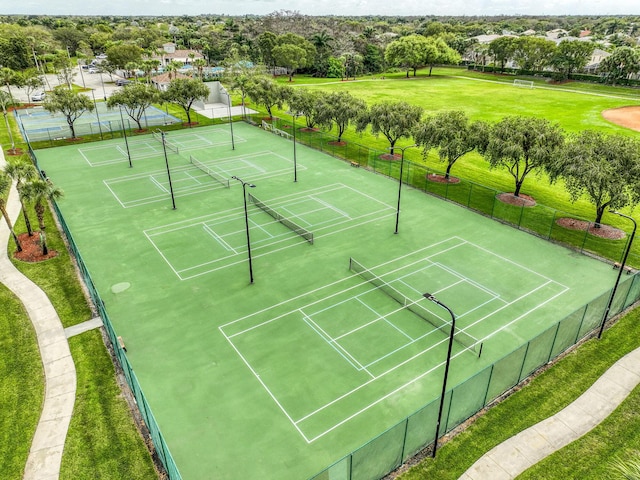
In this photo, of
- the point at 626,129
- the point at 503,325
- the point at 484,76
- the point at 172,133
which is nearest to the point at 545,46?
the point at 484,76

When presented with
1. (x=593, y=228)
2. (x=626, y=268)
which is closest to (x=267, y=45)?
(x=593, y=228)

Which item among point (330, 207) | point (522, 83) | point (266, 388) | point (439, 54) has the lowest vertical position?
point (266, 388)

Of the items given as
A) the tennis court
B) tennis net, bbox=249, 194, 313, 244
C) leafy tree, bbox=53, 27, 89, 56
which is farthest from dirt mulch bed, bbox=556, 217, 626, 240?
leafy tree, bbox=53, 27, 89, 56

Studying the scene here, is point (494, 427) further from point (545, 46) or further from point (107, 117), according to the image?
point (545, 46)

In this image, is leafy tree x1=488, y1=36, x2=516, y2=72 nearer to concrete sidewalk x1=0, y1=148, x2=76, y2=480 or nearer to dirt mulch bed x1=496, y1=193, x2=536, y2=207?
dirt mulch bed x1=496, y1=193, x2=536, y2=207

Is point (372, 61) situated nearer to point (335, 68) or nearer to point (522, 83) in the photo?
point (335, 68)

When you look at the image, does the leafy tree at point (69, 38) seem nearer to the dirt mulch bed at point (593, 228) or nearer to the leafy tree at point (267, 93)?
the leafy tree at point (267, 93)
